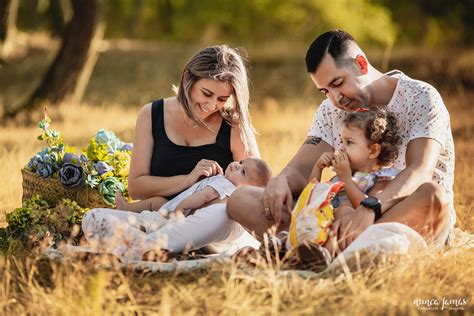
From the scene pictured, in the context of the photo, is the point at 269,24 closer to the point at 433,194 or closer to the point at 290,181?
the point at 290,181

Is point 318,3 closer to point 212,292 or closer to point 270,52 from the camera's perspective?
point 270,52

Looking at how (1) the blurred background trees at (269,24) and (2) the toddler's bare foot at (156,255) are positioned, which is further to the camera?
(1) the blurred background trees at (269,24)

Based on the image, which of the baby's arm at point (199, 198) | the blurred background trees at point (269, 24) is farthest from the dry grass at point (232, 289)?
the blurred background trees at point (269, 24)

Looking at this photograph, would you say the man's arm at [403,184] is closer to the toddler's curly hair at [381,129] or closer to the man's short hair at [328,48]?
the toddler's curly hair at [381,129]

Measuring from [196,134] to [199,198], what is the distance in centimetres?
60

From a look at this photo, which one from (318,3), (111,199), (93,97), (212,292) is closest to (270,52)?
(318,3)

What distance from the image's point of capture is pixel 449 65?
16375mm

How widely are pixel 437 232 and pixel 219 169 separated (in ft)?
4.36

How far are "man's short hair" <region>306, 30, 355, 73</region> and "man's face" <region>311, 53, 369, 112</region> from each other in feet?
0.08

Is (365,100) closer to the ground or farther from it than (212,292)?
farther from it

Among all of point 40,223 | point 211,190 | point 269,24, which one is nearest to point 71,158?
point 40,223

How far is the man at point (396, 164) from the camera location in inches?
160

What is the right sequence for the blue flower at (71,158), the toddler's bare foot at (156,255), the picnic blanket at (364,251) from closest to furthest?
the picnic blanket at (364,251) < the toddler's bare foot at (156,255) < the blue flower at (71,158)

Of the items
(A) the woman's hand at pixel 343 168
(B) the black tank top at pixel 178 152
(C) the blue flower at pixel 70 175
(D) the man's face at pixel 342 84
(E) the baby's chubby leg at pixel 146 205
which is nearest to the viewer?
(A) the woman's hand at pixel 343 168
